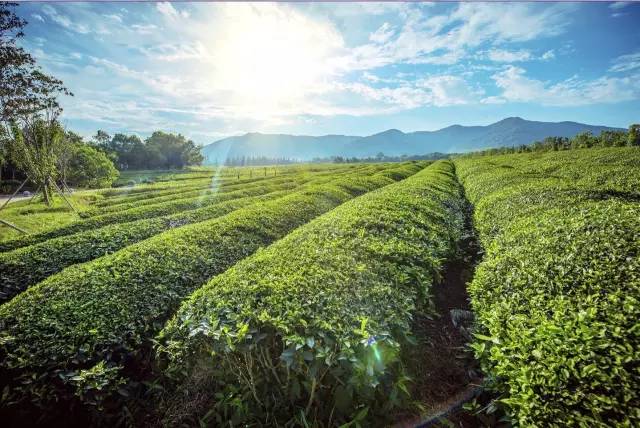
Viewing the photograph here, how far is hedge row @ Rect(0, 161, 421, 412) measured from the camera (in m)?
4.34

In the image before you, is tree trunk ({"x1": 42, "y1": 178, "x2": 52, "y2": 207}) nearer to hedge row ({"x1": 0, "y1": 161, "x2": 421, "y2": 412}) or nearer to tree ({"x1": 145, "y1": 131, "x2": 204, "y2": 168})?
hedge row ({"x1": 0, "y1": 161, "x2": 421, "y2": 412})

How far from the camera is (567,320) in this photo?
11.2ft

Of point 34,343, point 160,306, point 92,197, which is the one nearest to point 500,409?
point 160,306

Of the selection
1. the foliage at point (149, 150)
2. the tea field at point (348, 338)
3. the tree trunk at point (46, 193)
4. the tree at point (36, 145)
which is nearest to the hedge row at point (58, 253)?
the tea field at point (348, 338)

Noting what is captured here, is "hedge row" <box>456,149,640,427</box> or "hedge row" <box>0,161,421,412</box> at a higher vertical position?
"hedge row" <box>456,149,640,427</box>

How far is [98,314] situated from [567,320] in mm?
7174

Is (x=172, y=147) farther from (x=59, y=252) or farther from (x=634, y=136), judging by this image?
(x=634, y=136)

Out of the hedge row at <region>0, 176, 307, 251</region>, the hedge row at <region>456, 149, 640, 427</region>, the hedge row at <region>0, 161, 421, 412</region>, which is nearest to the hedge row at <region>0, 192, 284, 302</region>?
the hedge row at <region>0, 161, 421, 412</region>

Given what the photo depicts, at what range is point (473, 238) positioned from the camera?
34.7 feet

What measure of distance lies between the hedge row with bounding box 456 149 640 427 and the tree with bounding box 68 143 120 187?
218 feet

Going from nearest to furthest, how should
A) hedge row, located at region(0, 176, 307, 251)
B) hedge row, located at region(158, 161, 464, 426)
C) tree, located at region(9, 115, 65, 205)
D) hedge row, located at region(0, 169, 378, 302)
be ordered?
hedge row, located at region(158, 161, 464, 426) < hedge row, located at region(0, 169, 378, 302) < hedge row, located at region(0, 176, 307, 251) < tree, located at region(9, 115, 65, 205)

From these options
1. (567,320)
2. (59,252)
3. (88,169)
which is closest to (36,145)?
(59,252)

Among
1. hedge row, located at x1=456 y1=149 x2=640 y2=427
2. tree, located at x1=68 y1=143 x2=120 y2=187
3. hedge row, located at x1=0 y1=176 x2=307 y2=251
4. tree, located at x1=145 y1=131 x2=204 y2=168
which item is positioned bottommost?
hedge row, located at x1=0 y1=176 x2=307 y2=251

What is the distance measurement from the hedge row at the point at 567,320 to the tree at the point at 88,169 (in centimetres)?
6631
